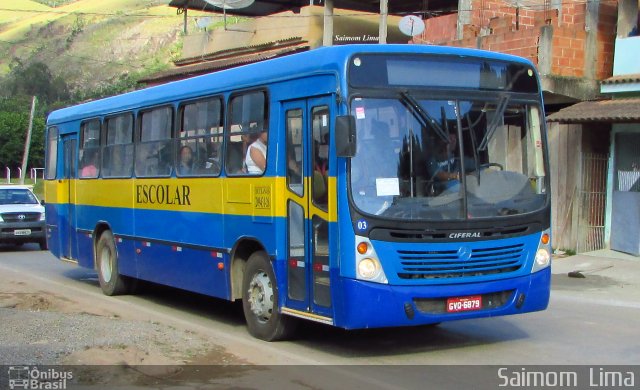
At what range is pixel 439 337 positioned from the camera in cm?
970

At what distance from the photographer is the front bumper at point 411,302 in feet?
25.8

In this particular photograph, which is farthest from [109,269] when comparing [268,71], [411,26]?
[411,26]

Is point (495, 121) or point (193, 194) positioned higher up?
point (495, 121)

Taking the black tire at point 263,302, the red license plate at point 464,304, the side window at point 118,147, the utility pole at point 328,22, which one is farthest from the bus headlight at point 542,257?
the utility pole at point 328,22

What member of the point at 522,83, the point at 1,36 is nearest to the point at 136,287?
the point at 522,83

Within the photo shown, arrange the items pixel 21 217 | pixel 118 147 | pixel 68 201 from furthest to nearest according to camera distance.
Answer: pixel 21 217
pixel 68 201
pixel 118 147

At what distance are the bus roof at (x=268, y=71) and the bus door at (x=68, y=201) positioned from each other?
1.70 meters

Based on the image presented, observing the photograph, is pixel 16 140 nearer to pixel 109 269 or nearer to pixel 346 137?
pixel 109 269

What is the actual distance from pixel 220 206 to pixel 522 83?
3.81m

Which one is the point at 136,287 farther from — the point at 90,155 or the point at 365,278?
the point at 365,278

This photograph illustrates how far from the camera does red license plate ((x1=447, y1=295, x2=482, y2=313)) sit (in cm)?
817

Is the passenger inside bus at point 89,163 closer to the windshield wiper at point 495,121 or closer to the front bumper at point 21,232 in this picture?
the windshield wiper at point 495,121

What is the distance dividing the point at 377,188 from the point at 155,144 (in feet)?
16.2

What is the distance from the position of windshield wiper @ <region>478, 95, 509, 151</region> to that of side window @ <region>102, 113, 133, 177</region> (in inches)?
246
